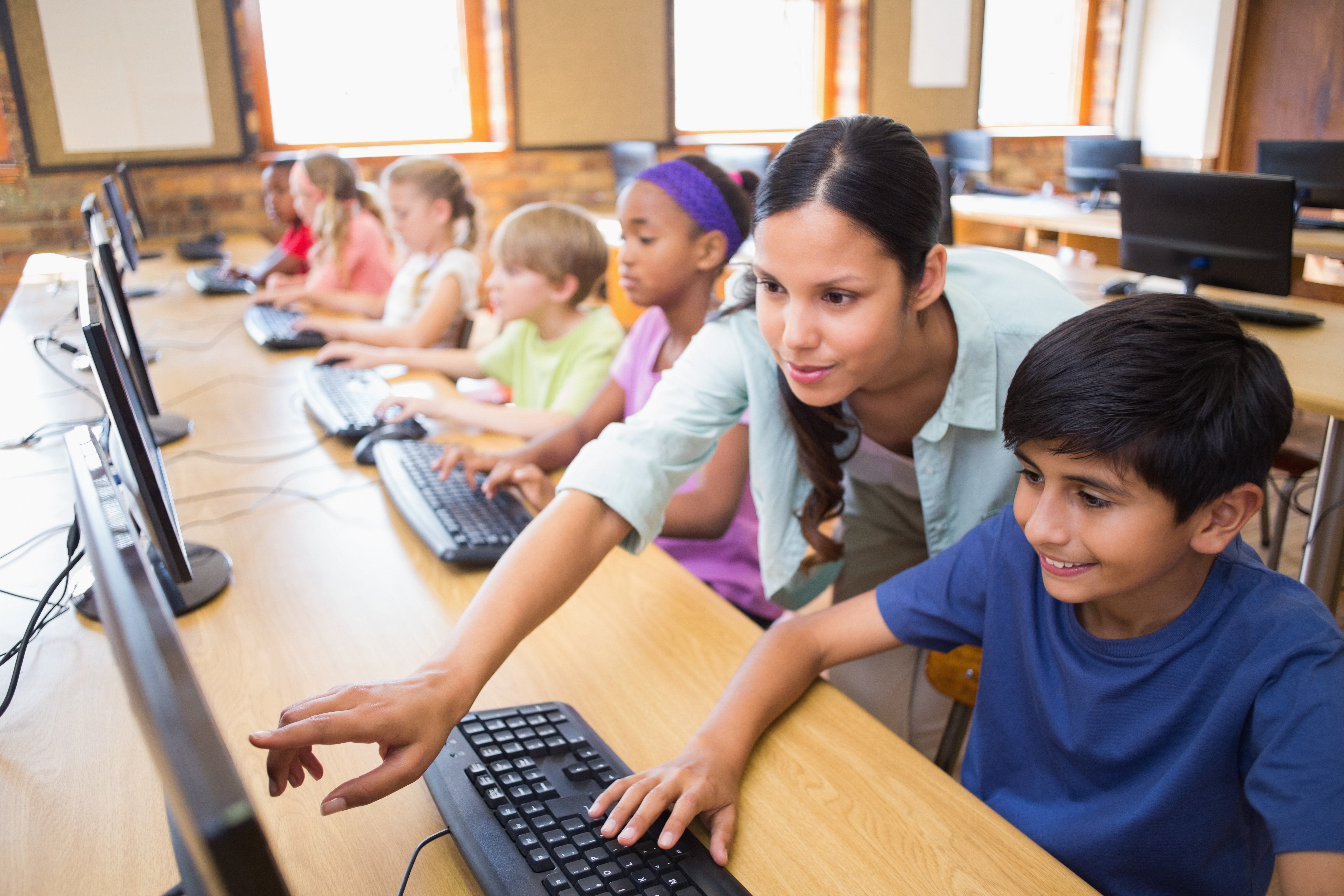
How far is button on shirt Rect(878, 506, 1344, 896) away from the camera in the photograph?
71cm

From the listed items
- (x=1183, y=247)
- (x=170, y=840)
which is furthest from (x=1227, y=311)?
(x=1183, y=247)

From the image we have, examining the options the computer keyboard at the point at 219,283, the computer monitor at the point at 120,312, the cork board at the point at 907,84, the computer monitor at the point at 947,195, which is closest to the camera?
the computer monitor at the point at 120,312

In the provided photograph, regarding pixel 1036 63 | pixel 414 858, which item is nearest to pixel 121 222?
pixel 414 858

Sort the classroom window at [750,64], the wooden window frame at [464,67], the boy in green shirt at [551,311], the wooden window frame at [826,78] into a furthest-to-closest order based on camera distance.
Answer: the wooden window frame at [826,78], the classroom window at [750,64], the wooden window frame at [464,67], the boy in green shirt at [551,311]

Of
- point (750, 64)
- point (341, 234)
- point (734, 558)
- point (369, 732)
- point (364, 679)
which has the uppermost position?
point (750, 64)

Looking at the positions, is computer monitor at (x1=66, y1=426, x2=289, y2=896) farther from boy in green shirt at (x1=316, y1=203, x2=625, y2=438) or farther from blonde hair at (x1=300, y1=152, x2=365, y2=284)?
blonde hair at (x1=300, y1=152, x2=365, y2=284)

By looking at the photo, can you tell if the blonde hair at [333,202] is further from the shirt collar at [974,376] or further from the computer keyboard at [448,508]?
the shirt collar at [974,376]

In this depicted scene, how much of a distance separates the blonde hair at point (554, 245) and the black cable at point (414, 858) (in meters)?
1.42

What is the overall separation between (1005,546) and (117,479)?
903mm

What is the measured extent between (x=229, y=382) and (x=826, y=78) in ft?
15.4

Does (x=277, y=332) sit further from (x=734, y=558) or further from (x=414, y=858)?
(x=414, y=858)

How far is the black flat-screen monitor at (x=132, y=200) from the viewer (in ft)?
11.3

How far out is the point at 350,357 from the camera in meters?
2.13

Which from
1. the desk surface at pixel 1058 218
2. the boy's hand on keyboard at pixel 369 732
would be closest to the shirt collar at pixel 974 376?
the boy's hand on keyboard at pixel 369 732
